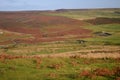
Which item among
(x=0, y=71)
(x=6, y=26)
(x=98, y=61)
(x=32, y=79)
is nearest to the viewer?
(x=32, y=79)

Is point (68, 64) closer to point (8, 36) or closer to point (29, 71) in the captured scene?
point (29, 71)

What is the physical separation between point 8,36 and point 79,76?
209ft

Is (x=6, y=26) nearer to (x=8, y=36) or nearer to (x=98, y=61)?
(x=8, y=36)

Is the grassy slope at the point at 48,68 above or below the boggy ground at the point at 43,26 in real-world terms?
above

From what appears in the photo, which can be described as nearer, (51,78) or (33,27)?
(51,78)

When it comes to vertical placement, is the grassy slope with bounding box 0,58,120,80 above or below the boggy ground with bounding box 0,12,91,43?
above

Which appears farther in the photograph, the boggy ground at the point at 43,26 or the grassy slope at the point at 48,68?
the boggy ground at the point at 43,26

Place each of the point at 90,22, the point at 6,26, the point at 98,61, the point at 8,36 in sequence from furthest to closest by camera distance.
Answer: the point at 90,22 → the point at 6,26 → the point at 8,36 → the point at 98,61

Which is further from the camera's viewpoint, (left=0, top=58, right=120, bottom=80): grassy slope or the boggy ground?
the boggy ground

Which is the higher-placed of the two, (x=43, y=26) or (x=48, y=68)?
(x=48, y=68)

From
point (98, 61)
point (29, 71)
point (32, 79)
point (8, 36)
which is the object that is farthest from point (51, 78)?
point (8, 36)

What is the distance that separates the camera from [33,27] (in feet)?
326

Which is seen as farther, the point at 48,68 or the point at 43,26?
the point at 43,26

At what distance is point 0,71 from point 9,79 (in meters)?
1.60
